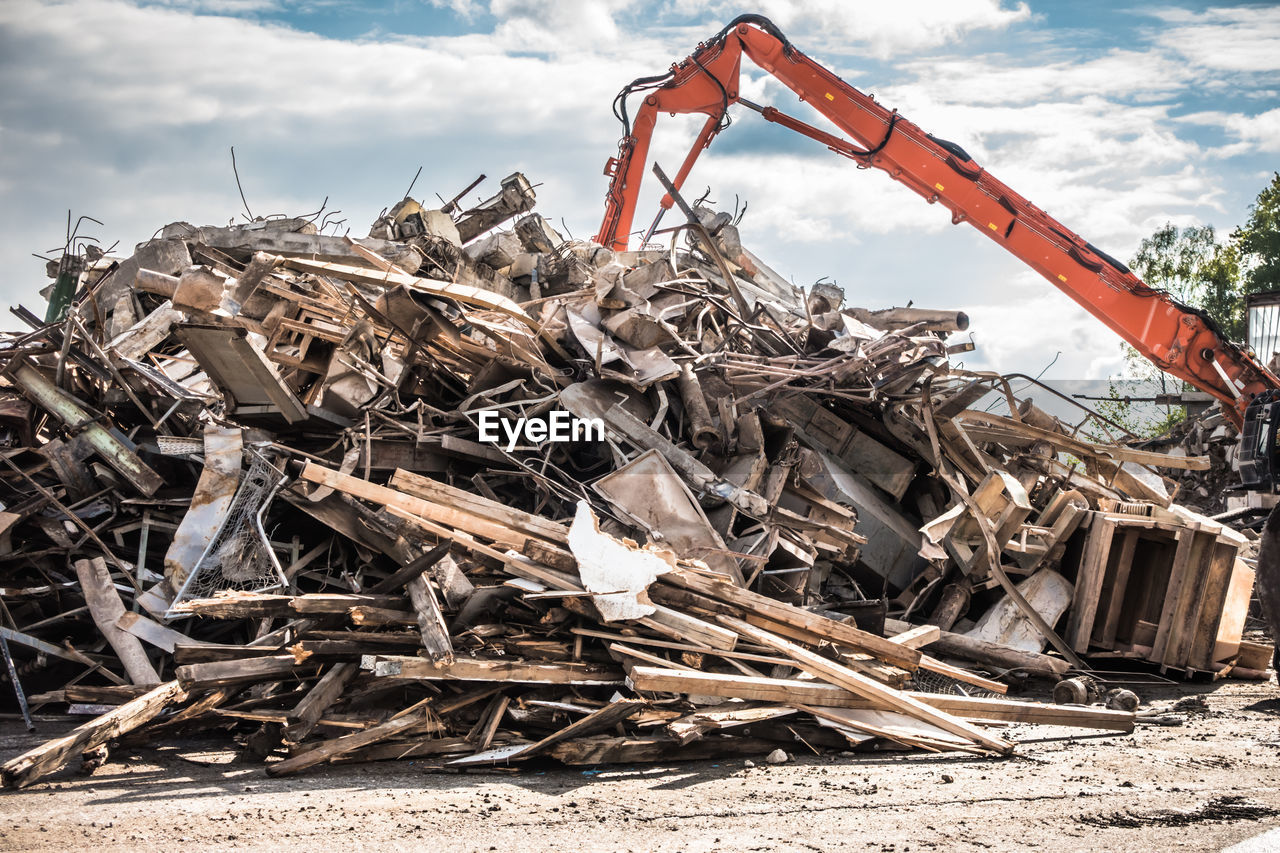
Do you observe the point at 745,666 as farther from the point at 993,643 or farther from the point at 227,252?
the point at 227,252

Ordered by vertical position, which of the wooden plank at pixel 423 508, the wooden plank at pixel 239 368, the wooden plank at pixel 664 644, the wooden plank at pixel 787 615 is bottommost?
the wooden plank at pixel 664 644

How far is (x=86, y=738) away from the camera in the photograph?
4.25 meters

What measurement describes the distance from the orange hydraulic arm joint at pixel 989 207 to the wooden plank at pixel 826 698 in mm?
6143

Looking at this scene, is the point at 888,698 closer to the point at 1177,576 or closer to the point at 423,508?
the point at 423,508

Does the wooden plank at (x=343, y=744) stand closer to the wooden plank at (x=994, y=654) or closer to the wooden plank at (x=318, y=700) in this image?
the wooden plank at (x=318, y=700)

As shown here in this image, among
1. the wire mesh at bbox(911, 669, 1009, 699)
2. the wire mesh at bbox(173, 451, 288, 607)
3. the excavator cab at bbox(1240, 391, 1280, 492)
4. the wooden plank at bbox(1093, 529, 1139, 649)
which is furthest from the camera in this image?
the wooden plank at bbox(1093, 529, 1139, 649)

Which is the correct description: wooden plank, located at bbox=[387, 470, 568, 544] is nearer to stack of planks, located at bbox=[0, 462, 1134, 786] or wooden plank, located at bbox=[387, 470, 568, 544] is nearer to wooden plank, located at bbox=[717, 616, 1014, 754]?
stack of planks, located at bbox=[0, 462, 1134, 786]

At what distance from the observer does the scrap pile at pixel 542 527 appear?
4.81 metres

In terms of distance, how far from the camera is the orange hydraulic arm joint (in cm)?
1030

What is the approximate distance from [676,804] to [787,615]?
1.58 m

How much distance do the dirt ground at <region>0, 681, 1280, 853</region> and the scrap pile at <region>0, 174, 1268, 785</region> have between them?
0.68ft

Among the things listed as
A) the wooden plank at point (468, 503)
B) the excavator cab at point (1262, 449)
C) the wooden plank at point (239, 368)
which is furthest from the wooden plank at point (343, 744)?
the excavator cab at point (1262, 449)

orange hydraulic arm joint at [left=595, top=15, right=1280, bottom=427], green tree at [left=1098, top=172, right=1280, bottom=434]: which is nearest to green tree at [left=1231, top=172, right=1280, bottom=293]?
green tree at [left=1098, top=172, right=1280, bottom=434]

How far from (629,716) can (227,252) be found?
7.06m
